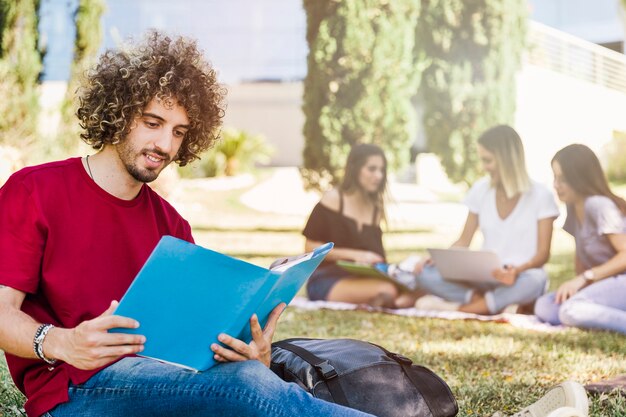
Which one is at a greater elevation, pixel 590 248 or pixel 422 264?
pixel 590 248

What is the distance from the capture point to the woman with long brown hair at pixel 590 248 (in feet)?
16.5

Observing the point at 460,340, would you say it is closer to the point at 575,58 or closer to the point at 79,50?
the point at 575,58

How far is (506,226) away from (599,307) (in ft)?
2.87

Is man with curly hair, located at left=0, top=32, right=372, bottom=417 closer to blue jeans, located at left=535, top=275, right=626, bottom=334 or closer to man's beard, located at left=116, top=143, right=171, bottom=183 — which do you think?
man's beard, located at left=116, top=143, right=171, bottom=183

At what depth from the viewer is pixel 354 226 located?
20.2 feet

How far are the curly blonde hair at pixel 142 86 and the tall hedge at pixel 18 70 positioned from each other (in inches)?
224

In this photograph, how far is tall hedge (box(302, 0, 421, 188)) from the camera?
245 inches

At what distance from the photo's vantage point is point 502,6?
5.85 m

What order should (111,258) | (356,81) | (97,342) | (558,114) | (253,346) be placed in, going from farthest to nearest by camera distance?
1. (356,81)
2. (558,114)
3. (111,258)
4. (253,346)
5. (97,342)

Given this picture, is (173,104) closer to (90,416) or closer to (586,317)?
(90,416)

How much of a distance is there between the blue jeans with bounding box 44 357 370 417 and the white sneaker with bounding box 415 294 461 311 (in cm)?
398

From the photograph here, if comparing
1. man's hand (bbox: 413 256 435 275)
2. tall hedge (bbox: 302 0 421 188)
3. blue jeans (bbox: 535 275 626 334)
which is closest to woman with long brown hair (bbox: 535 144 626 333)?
blue jeans (bbox: 535 275 626 334)

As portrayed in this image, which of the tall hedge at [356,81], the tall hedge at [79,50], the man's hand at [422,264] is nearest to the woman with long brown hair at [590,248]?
the man's hand at [422,264]

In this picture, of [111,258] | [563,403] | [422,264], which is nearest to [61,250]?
[111,258]
